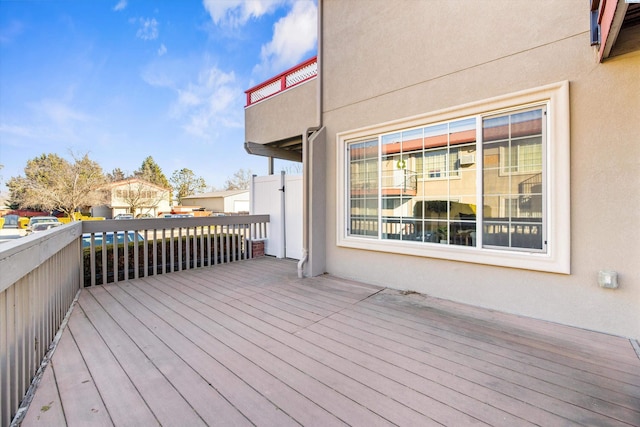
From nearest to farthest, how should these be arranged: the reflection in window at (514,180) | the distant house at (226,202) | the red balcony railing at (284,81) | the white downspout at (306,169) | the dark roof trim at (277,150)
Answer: the reflection in window at (514,180) < the white downspout at (306,169) < the red balcony railing at (284,81) < the dark roof trim at (277,150) < the distant house at (226,202)

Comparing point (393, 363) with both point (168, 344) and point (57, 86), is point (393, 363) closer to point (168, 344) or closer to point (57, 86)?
point (168, 344)

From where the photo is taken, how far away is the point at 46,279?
7.80 feet

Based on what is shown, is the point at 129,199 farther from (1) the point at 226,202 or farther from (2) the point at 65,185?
(1) the point at 226,202

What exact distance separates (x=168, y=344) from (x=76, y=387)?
649 millimetres

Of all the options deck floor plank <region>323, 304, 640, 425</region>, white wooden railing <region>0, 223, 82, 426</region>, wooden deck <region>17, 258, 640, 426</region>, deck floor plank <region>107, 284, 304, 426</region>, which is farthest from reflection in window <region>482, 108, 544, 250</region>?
white wooden railing <region>0, 223, 82, 426</region>

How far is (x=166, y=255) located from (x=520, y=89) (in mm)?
5808

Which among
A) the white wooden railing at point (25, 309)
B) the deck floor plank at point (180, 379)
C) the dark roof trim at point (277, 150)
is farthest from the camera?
the dark roof trim at point (277, 150)

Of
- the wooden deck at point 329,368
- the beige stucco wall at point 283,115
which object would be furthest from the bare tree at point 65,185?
the wooden deck at point 329,368

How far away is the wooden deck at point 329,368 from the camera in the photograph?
5.09ft

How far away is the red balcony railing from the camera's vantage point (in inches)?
212

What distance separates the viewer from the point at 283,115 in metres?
5.96

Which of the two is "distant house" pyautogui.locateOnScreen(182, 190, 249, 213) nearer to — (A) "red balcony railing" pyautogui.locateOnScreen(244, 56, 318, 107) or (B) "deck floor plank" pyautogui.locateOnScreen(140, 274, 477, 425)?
(A) "red balcony railing" pyautogui.locateOnScreen(244, 56, 318, 107)

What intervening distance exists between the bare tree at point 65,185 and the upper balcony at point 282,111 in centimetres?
2294

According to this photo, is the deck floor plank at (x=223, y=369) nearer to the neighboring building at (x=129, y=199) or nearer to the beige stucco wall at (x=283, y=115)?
the beige stucco wall at (x=283, y=115)
